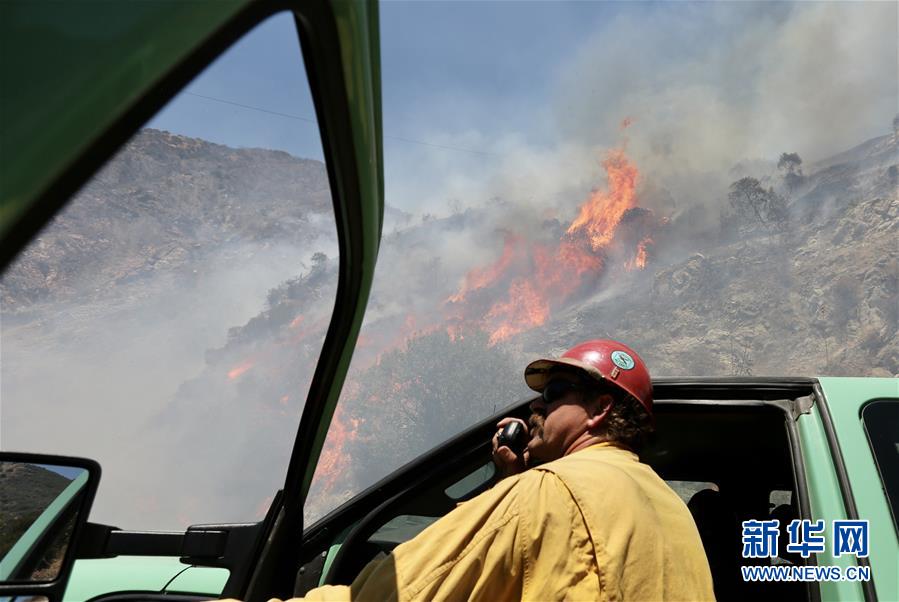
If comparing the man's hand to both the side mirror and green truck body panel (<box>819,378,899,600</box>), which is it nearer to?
green truck body panel (<box>819,378,899,600</box>)

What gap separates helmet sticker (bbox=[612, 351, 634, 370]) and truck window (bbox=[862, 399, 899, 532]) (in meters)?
0.68

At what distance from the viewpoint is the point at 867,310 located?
34.9 metres

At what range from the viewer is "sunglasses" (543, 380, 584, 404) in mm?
2277

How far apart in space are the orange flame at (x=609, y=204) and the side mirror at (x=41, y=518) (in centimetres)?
4716

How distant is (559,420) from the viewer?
7.39 ft

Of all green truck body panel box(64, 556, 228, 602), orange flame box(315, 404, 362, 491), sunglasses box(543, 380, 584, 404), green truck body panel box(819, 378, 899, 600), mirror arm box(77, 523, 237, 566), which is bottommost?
green truck body panel box(64, 556, 228, 602)

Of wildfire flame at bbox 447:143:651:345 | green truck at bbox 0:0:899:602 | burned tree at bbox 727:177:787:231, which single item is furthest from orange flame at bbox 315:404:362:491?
burned tree at bbox 727:177:787:231

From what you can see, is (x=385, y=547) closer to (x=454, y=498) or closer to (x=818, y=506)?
(x=454, y=498)

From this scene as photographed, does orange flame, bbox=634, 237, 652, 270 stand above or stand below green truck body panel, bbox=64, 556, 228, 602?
above

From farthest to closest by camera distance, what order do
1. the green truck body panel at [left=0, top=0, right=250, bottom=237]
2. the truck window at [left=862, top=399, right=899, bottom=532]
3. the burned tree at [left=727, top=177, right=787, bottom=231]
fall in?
the burned tree at [left=727, top=177, right=787, bottom=231]
the truck window at [left=862, top=399, right=899, bottom=532]
the green truck body panel at [left=0, top=0, right=250, bottom=237]

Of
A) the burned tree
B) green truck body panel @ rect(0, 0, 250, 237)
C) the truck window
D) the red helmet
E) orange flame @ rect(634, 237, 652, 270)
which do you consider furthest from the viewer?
orange flame @ rect(634, 237, 652, 270)

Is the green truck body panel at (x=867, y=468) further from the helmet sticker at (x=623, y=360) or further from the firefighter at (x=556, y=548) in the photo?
the helmet sticker at (x=623, y=360)

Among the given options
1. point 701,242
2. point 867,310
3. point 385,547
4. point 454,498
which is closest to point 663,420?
point 454,498

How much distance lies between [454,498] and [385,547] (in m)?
0.36
